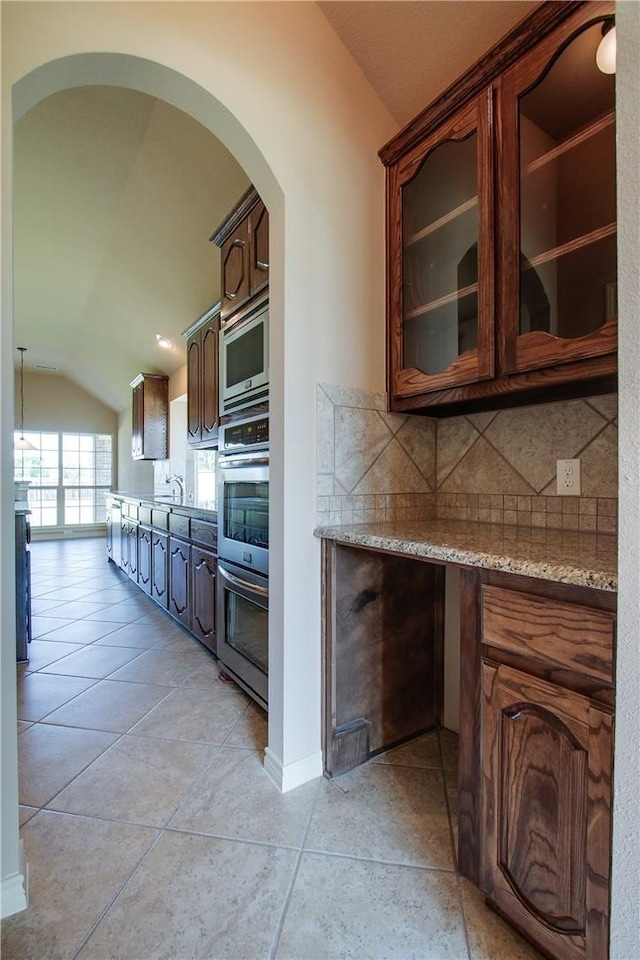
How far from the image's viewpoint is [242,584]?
2.08 meters

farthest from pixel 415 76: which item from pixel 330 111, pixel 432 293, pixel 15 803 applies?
pixel 15 803

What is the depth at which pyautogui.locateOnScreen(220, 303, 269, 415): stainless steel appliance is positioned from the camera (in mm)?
1925

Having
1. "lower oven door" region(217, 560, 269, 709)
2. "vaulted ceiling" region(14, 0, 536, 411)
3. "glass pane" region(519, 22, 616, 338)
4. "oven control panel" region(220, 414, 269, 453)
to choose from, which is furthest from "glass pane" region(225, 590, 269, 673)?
"vaulted ceiling" region(14, 0, 536, 411)

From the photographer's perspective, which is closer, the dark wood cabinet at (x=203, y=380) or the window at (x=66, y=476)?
the dark wood cabinet at (x=203, y=380)

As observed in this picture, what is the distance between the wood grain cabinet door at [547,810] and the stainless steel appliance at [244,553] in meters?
1.08

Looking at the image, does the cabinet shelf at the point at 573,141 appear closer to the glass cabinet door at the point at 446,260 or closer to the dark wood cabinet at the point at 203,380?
the glass cabinet door at the point at 446,260

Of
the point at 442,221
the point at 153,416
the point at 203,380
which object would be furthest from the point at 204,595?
the point at 153,416

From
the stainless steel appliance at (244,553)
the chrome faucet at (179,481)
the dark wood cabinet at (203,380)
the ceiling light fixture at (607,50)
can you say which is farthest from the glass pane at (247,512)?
the chrome faucet at (179,481)

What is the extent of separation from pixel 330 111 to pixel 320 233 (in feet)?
1.68

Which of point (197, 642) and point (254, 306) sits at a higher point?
point (254, 306)

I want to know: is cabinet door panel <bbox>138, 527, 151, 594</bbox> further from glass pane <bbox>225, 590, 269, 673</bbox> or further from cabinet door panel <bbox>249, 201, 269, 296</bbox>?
cabinet door panel <bbox>249, 201, 269, 296</bbox>

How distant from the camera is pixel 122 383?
22.4 feet

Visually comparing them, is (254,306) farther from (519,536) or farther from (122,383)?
(122,383)

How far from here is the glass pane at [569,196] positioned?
3.71ft
